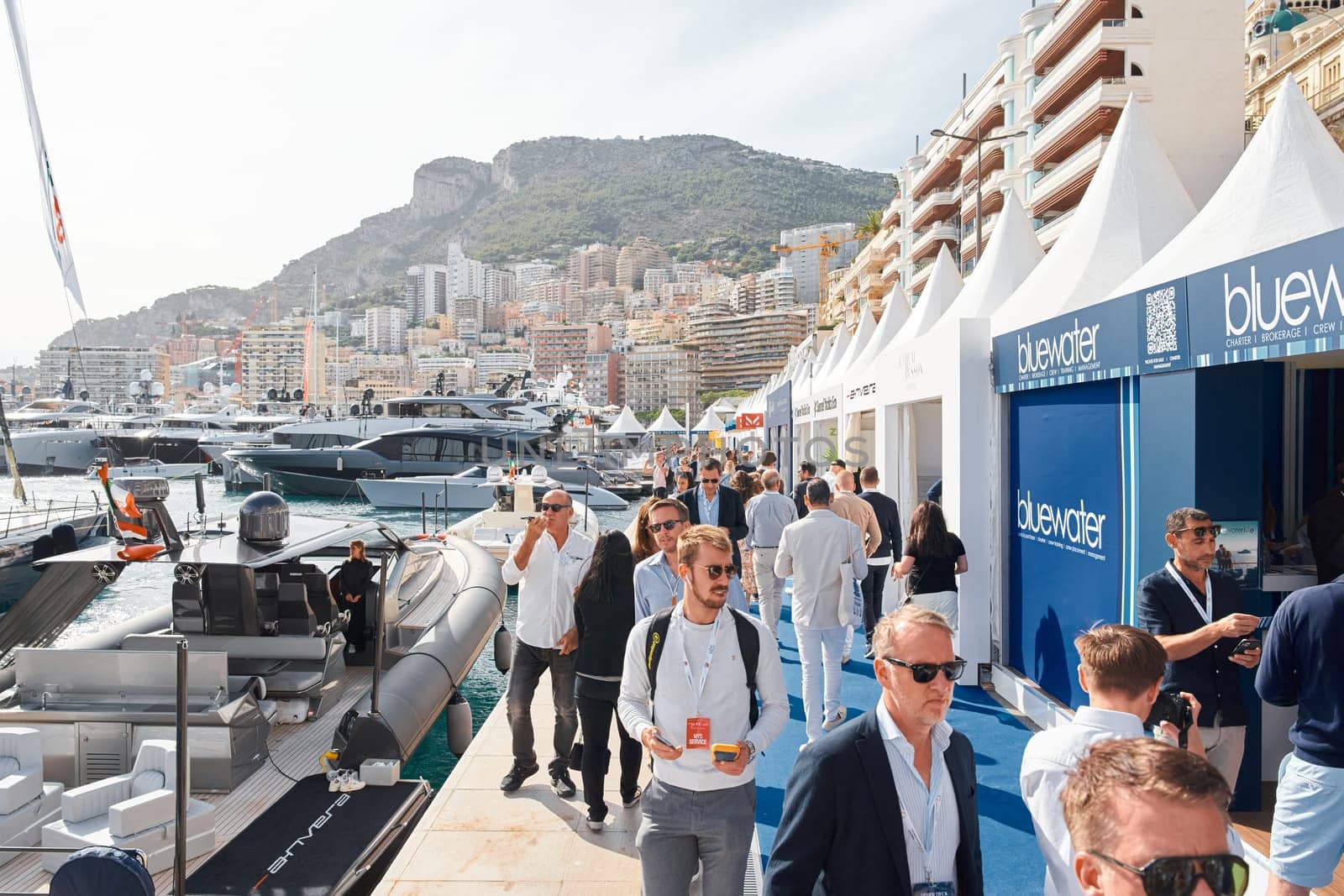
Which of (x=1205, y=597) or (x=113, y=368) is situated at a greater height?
(x=113, y=368)

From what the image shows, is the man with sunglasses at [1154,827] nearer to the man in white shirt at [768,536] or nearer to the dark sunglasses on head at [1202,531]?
the dark sunglasses on head at [1202,531]

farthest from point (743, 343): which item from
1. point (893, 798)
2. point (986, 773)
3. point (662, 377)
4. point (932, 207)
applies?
point (893, 798)

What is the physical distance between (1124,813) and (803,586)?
159 inches

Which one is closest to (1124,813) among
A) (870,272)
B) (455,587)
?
(455,587)

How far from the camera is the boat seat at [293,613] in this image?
633 centimetres

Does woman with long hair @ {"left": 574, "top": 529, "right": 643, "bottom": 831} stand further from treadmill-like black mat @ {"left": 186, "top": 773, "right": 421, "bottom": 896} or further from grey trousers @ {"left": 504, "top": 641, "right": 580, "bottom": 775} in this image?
treadmill-like black mat @ {"left": 186, "top": 773, "right": 421, "bottom": 896}

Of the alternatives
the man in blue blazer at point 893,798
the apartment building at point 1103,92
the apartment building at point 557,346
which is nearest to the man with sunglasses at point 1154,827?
the man in blue blazer at point 893,798

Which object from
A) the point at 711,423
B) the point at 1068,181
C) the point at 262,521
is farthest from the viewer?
the point at 711,423

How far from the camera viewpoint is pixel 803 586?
5.30m

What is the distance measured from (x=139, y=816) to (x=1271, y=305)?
5404 mm

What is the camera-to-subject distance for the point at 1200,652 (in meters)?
3.45

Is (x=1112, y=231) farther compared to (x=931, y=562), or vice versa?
(x=1112, y=231)

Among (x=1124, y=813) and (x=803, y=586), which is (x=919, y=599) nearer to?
(x=803, y=586)

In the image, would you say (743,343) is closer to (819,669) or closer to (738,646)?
(819,669)
